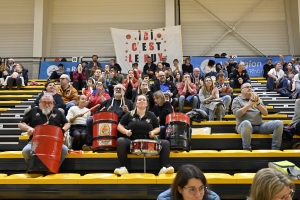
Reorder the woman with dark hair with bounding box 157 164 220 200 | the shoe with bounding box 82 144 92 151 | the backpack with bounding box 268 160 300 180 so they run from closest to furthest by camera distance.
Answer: the woman with dark hair with bounding box 157 164 220 200, the backpack with bounding box 268 160 300 180, the shoe with bounding box 82 144 92 151

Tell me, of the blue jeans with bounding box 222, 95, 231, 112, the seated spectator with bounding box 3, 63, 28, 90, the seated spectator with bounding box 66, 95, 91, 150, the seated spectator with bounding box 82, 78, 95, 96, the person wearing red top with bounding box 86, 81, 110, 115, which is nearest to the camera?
the seated spectator with bounding box 66, 95, 91, 150

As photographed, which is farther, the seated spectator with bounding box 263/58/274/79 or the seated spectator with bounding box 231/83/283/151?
the seated spectator with bounding box 263/58/274/79

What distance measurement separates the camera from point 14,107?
7012 millimetres

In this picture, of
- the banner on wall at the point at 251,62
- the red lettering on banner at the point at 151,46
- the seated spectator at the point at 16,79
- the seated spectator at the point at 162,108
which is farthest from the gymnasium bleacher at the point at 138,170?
the red lettering on banner at the point at 151,46

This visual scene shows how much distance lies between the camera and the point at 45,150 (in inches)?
136

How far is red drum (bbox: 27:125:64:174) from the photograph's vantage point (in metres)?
3.41

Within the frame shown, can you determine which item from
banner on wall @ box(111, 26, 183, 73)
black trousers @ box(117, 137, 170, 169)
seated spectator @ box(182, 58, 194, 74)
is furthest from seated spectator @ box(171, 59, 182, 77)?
black trousers @ box(117, 137, 170, 169)

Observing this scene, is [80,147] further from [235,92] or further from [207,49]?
[207,49]

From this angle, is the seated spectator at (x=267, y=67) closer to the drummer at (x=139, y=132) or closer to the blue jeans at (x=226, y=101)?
the blue jeans at (x=226, y=101)

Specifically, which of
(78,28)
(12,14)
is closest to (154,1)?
(78,28)

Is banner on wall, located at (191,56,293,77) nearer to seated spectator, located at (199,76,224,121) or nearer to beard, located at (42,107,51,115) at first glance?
seated spectator, located at (199,76,224,121)

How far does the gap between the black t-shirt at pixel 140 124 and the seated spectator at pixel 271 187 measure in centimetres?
246

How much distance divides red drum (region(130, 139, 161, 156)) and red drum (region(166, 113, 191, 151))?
430mm

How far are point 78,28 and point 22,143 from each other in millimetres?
8378
